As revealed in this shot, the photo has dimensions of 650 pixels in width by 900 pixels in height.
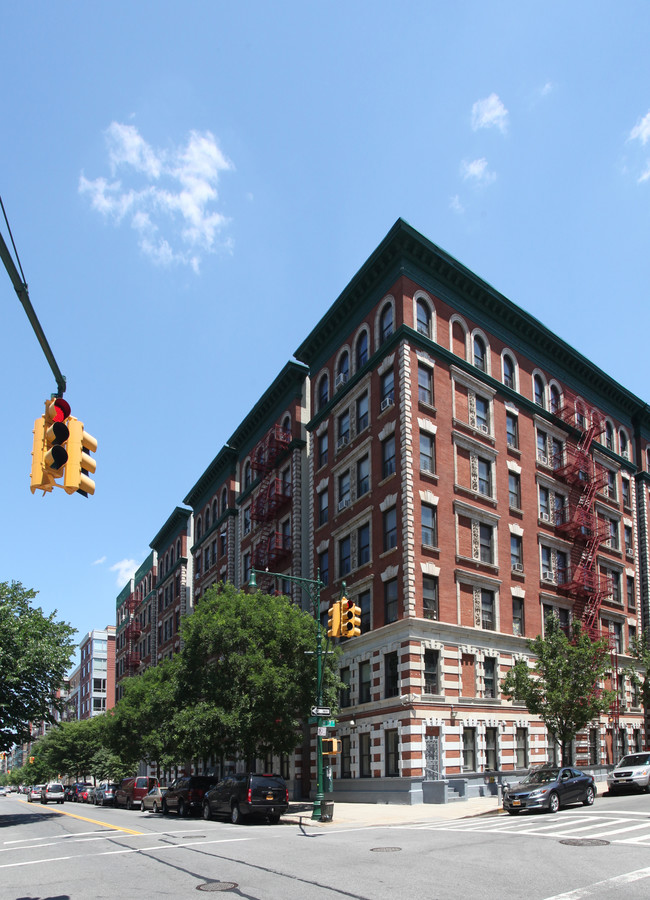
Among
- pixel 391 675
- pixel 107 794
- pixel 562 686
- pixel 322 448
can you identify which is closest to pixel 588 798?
pixel 562 686

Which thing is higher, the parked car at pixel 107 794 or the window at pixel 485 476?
the window at pixel 485 476

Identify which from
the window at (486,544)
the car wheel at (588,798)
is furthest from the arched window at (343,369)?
the car wheel at (588,798)

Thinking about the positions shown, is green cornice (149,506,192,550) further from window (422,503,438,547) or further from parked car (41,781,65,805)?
window (422,503,438,547)

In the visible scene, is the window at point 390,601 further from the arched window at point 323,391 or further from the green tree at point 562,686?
the arched window at point 323,391

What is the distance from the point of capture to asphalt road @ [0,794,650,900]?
12.0m

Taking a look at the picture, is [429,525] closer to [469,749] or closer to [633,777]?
[469,749]

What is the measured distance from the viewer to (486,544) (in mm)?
37812

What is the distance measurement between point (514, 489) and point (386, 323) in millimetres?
10732

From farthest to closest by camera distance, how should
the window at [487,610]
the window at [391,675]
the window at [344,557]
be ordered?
the window at [344,557] < the window at [487,610] < the window at [391,675]

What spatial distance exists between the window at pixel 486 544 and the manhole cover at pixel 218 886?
2585 cm

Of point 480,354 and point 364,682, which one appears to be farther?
point 480,354

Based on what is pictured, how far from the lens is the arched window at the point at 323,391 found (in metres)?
44.5

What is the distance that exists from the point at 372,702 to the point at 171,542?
47.2 metres

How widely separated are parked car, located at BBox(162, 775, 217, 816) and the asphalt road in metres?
9.22
